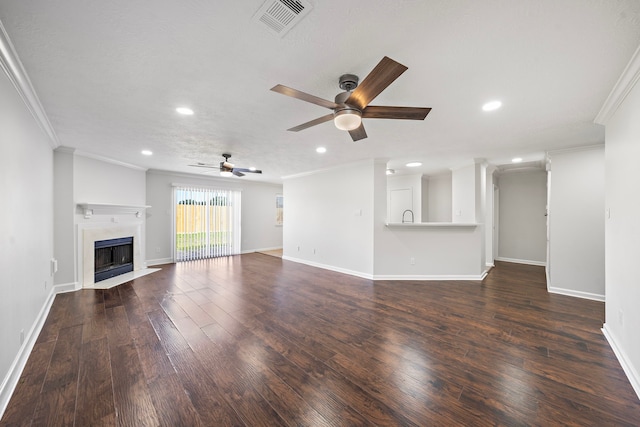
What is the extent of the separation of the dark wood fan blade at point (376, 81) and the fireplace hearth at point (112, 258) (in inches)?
212

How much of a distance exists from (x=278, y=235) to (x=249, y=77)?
23.5 feet

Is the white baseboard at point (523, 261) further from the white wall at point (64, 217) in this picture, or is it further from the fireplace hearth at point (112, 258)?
the white wall at point (64, 217)

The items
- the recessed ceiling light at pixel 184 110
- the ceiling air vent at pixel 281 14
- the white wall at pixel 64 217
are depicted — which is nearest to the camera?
the ceiling air vent at pixel 281 14

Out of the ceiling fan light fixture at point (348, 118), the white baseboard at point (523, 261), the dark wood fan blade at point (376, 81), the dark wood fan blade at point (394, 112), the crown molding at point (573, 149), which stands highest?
the crown molding at point (573, 149)

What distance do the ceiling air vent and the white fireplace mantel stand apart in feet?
15.4

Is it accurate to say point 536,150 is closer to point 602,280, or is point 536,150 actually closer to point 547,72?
point 602,280

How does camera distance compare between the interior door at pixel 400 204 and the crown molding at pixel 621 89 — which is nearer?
the crown molding at pixel 621 89

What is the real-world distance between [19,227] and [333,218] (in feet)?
15.2

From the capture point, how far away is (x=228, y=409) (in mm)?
1605

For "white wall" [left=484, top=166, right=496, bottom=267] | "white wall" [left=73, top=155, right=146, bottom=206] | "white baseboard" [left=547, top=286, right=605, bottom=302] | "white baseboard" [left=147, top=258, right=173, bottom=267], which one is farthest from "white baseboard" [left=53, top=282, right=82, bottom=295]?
"white wall" [left=484, top=166, right=496, bottom=267]

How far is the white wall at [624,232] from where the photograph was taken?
75.2 inches

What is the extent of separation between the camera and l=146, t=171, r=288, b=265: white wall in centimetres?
618

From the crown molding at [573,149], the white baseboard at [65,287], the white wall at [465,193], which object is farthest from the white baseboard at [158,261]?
the crown molding at [573,149]

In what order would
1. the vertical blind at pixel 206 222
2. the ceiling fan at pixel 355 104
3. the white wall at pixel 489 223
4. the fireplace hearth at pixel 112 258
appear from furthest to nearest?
the vertical blind at pixel 206 222 < the white wall at pixel 489 223 < the fireplace hearth at pixel 112 258 < the ceiling fan at pixel 355 104
